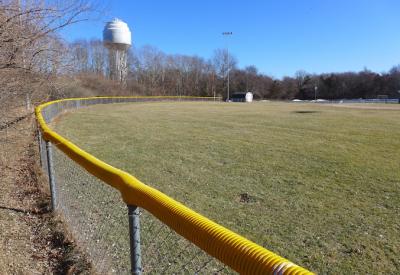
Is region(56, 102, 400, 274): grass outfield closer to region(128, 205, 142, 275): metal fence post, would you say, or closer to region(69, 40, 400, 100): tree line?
region(128, 205, 142, 275): metal fence post

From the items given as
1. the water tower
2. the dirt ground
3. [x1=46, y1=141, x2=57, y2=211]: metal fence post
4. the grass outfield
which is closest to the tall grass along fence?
[x1=46, y1=141, x2=57, y2=211]: metal fence post

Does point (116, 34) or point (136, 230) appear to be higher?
point (116, 34)

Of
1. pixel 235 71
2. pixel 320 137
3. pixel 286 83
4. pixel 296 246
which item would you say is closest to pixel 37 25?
pixel 296 246

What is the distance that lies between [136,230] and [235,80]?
12311cm

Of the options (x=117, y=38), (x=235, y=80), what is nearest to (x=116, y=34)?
(x=117, y=38)

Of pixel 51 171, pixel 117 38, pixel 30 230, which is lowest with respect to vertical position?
pixel 30 230

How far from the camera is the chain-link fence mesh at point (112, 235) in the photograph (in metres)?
3.96

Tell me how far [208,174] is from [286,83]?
126664 millimetres

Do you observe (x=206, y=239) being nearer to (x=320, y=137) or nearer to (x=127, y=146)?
(x=127, y=146)

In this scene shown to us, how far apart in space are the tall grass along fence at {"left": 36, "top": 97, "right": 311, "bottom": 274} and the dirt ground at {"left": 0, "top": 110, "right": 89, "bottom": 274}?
0.19 meters

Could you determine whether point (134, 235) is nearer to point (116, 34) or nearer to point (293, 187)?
point (293, 187)

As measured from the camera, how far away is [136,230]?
2.24m

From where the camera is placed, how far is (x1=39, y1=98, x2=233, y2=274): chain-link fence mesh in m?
3.96

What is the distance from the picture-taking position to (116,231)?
4961 mm
